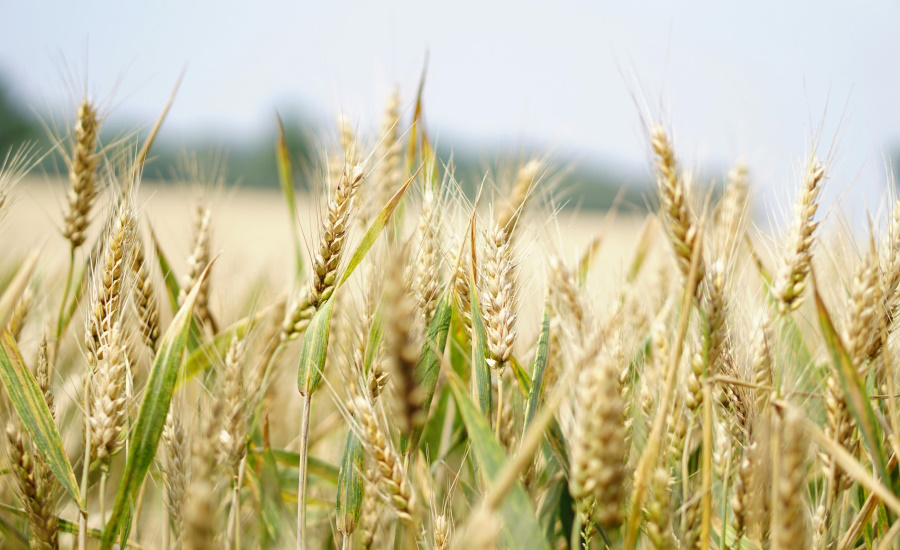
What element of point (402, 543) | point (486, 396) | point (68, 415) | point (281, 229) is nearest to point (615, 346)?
point (486, 396)

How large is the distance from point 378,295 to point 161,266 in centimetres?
62

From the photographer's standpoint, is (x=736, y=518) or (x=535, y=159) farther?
(x=535, y=159)

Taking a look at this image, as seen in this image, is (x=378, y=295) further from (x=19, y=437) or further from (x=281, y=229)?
(x=281, y=229)

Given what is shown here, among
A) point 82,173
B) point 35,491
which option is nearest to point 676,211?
point 35,491

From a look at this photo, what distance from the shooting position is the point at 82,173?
4.47ft

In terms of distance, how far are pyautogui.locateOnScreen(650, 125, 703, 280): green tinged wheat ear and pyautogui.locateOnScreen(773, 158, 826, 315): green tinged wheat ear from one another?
194 mm

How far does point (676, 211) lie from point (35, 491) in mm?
1247

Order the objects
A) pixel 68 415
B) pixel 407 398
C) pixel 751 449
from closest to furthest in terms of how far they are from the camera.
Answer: pixel 407 398 < pixel 751 449 < pixel 68 415

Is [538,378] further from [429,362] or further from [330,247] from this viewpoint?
[330,247]

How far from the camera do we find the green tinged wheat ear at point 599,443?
646 mm

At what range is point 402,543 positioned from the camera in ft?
3.54

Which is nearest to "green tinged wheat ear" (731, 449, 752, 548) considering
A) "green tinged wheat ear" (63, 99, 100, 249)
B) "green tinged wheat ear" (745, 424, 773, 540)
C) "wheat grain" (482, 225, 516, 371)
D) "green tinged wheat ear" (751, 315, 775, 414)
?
"green tinged wheat ear" (745, 424, 773, 540)

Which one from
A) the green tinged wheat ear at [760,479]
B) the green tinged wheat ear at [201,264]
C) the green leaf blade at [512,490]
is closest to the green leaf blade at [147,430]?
the green tinged wheat ear at [201,264]

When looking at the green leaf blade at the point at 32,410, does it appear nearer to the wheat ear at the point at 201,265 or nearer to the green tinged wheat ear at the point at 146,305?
the green tinged wheat ear at the point at 146,305
